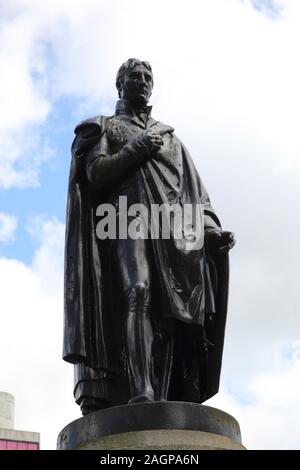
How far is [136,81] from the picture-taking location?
11.5m

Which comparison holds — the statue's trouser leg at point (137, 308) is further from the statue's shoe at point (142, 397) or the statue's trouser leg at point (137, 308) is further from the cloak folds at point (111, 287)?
the cloak folds at point (111, 287)

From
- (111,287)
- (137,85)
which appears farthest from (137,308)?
(137,85)

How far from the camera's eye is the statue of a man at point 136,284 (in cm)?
1009

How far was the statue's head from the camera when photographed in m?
11.5

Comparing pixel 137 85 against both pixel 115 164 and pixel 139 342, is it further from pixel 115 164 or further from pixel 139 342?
pixel 139 342

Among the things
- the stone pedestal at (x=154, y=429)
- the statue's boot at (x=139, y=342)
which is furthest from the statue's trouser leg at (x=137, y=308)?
the stone pedestal at (x=154, y=429)

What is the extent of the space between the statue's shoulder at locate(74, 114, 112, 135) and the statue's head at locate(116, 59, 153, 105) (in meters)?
0.47

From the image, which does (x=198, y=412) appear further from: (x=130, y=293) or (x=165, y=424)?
(x=130, y=293)

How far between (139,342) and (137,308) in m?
0.37

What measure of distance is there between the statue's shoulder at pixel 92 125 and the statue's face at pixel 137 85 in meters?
0.46

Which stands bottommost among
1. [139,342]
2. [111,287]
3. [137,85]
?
[139,342]

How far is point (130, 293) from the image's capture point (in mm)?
10070
